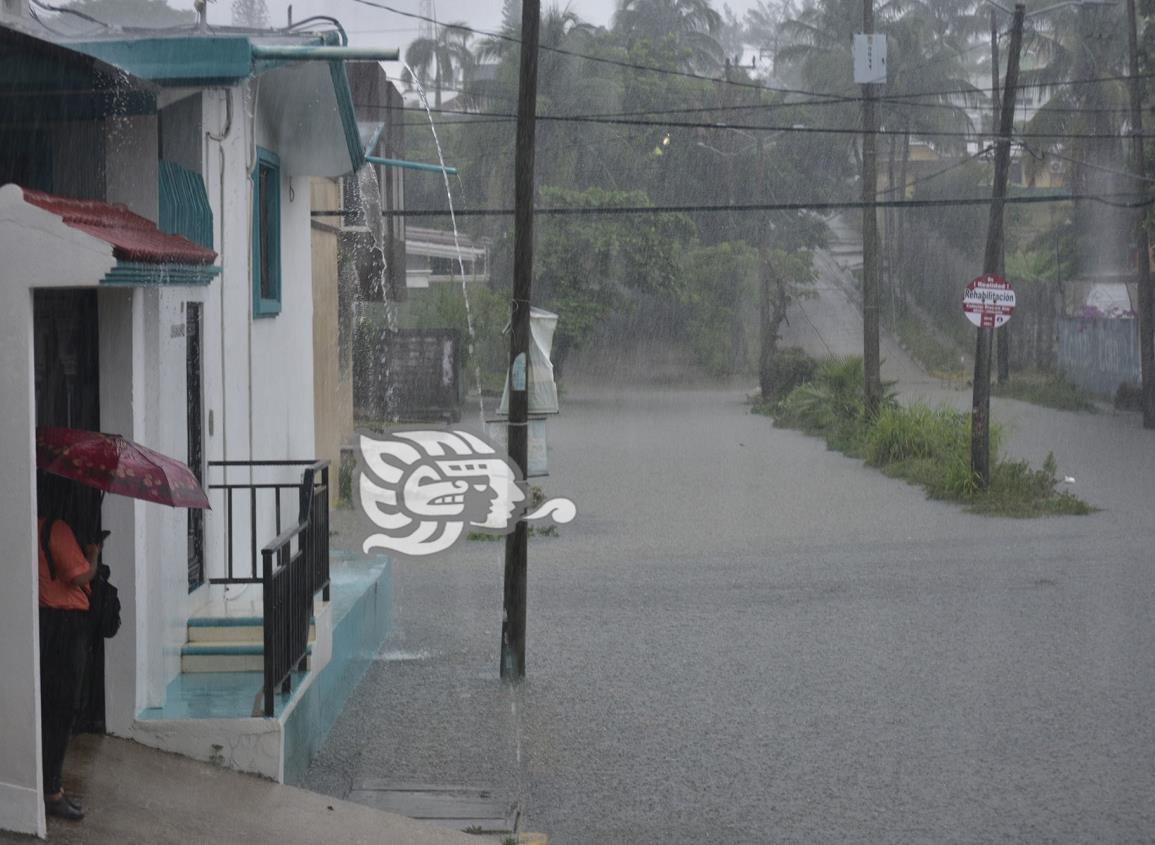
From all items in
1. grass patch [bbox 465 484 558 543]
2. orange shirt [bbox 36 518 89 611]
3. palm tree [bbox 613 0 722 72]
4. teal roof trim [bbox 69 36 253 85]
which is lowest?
grass patch [bbox 465 484 558 543]

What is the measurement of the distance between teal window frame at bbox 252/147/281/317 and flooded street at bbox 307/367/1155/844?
2759 millimetres

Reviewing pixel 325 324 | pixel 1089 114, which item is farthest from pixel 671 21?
pixel 325 324

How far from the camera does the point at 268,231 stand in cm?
992

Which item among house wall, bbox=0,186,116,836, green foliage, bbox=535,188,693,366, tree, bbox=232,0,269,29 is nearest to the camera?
house wall, bbox=0,186,116,836

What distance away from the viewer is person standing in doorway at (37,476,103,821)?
532 cm

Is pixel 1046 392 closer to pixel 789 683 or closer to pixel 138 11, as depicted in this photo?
pixel 789 683

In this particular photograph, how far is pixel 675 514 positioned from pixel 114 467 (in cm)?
1441

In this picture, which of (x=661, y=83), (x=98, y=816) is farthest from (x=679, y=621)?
(x=661, y=83)

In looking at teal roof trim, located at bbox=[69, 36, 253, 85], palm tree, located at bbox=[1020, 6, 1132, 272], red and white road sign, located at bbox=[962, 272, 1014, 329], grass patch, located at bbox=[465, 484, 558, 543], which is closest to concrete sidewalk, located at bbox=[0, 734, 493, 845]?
teal roof trim, located at bbox=[69, 36, 253, 85]

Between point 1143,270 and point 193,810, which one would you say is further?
point 1143,270

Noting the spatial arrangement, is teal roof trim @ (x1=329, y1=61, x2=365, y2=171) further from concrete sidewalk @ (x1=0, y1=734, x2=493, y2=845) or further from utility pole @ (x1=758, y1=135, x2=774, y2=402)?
utility pole @ (x1=758, y1=135, x2=774, y2=402)

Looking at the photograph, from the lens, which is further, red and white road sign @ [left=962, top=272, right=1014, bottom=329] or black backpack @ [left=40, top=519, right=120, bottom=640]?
red and white road sign @ [left=962, top=272, right=1014, bottom=329]

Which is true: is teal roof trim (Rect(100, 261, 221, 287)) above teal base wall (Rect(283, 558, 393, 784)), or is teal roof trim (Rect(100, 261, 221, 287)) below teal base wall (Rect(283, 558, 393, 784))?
above
